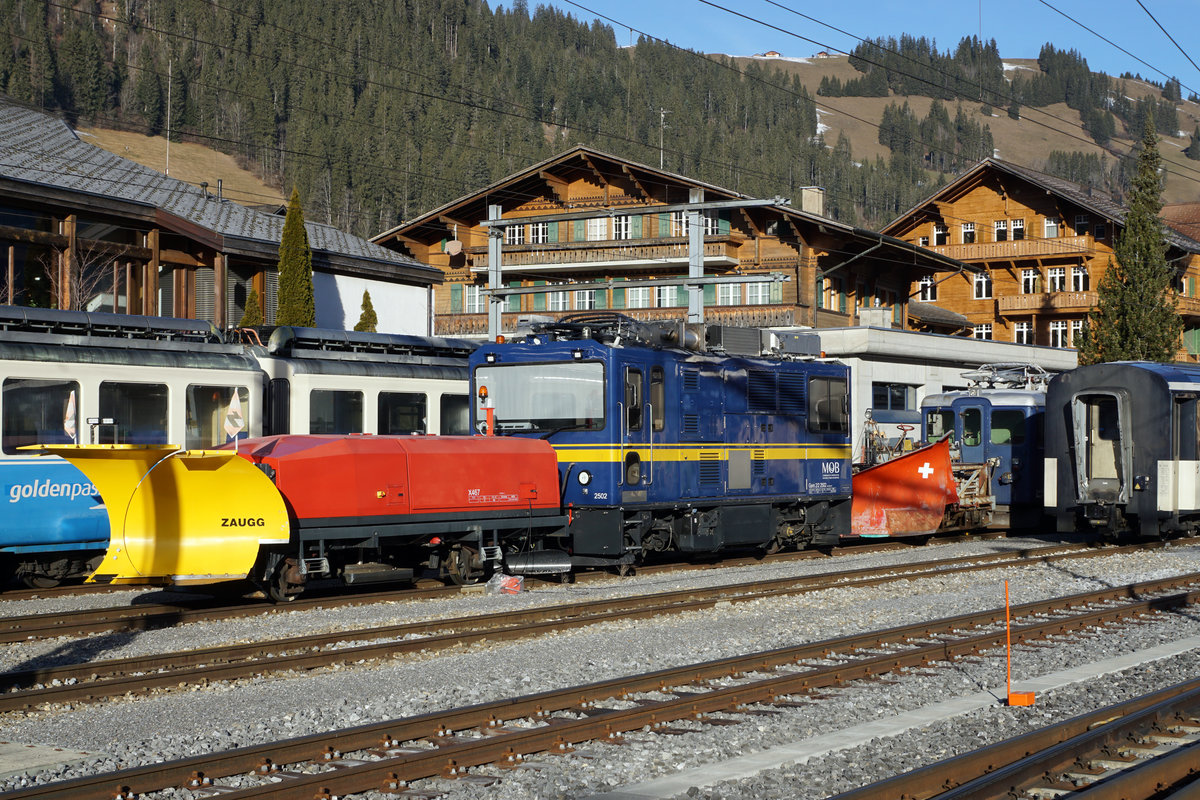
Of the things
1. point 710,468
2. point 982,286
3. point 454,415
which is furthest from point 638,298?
point 710,468

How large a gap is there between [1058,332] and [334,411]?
56.3 meters

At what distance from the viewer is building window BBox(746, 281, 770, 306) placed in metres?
50.7

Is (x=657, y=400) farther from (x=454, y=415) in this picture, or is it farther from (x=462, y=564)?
(x=454, y=415)

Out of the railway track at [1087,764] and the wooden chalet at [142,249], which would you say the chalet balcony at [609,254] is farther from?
the railway track at [1087,764]

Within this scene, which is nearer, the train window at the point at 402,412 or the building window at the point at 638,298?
the train window at the point at 402,412

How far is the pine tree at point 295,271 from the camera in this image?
34.6 metres

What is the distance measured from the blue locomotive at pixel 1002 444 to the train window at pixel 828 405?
526 cm

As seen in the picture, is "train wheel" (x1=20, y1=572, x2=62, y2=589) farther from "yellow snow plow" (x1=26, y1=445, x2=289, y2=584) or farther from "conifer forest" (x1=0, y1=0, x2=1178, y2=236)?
"conifer forest" (x1=0, y1=0, x2=1178, y2=236)

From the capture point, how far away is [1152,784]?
Result: 6.78 meters

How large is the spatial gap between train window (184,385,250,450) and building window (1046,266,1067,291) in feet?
190

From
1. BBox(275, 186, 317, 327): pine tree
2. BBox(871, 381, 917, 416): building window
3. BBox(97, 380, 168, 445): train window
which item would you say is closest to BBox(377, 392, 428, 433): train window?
BBox(97, 380, 168, 445): train window

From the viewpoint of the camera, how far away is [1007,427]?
2650 cm

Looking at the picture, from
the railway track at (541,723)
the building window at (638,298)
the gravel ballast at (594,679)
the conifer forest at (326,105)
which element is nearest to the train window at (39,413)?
the gravel ballast at (594,679)

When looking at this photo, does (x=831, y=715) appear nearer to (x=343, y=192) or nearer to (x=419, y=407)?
(x=419, y=407)
